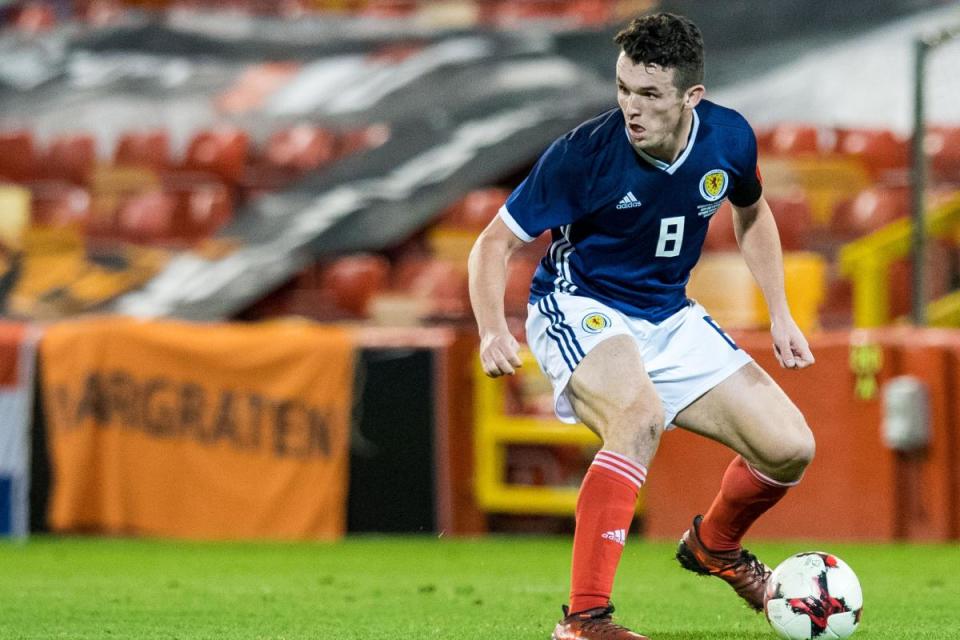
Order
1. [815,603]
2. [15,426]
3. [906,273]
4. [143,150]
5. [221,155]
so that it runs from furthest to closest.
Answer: [143,150] → [221,155] → [906,273] → [15,426] → [815,603]

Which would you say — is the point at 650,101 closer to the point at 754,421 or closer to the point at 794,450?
the point at 754,421

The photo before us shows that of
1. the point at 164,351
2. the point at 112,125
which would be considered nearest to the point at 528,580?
the point at 164,351

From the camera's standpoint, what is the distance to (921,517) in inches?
342

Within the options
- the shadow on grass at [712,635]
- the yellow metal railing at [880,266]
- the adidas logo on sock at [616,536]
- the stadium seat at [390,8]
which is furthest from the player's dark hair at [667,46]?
the stadium seat at [390,8]

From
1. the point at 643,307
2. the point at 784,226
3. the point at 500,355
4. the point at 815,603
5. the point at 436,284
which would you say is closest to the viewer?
the point at 500,355

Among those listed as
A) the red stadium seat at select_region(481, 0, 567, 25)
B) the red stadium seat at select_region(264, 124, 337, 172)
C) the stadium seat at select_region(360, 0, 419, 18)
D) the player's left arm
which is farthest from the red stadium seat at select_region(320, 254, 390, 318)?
the player's left arm

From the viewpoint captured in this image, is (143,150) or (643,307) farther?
(143,150)

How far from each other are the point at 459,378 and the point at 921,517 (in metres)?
2.77

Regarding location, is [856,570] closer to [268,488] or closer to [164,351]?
[268,488]

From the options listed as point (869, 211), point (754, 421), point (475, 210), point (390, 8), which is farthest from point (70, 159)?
point (754, 421)

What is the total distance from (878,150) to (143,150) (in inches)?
311

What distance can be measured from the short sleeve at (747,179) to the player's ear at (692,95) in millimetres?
353

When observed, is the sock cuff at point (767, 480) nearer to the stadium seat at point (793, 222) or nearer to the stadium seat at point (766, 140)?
the stadium seat at point (793, 222)

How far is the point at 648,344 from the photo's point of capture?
500 centimetres
